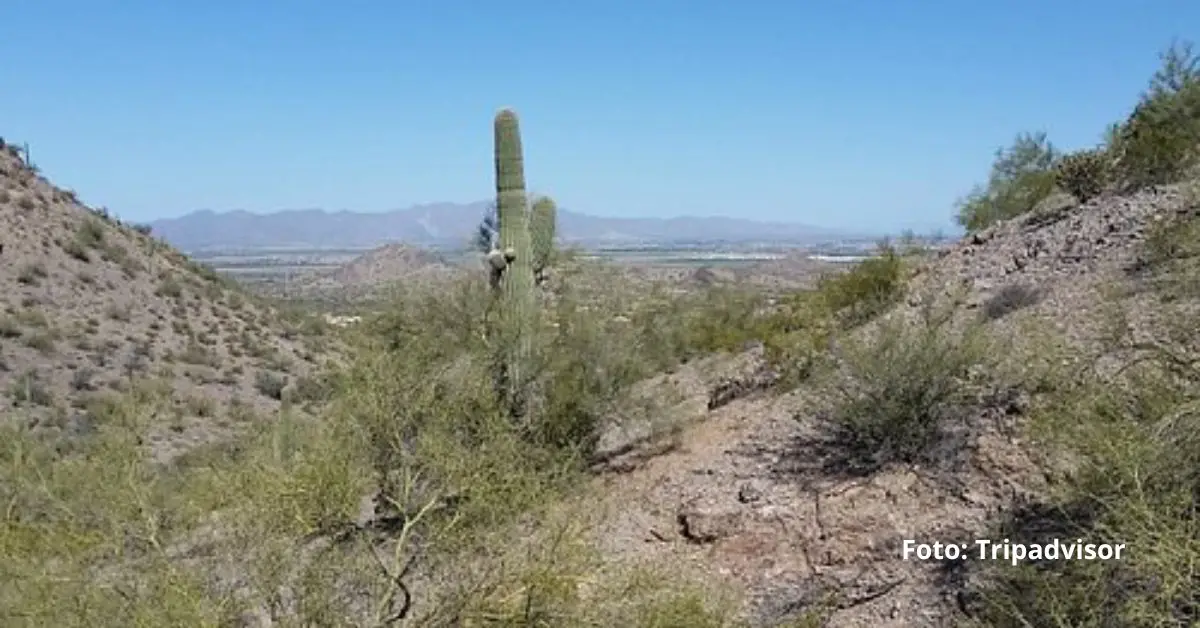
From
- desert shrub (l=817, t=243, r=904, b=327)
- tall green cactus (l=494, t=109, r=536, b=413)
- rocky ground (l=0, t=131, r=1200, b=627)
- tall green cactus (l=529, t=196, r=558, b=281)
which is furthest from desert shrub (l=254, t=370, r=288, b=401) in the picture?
tall green cactus (l=494, t=109, r=536, b=413)

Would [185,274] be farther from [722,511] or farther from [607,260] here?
[722,511]

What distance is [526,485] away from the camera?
8.54 m

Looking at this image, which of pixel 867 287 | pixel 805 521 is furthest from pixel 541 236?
pixel 805 521

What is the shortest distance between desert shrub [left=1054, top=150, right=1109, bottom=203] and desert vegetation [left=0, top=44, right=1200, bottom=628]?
7 centimetres

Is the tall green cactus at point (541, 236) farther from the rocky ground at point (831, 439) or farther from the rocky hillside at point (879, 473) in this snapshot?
the rocky hillside at point (879, 473)

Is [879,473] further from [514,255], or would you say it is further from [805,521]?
[514,255]

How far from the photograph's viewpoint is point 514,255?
13195 millimetres

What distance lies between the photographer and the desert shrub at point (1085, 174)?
1719 centimetres

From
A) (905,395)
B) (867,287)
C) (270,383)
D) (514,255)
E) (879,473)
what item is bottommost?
(270,383)

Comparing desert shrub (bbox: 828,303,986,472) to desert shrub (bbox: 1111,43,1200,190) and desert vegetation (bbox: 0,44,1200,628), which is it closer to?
desert vegetation (bbox: 0,44,1200,628)

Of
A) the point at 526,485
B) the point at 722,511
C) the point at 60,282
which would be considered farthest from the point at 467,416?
the point at 60,282

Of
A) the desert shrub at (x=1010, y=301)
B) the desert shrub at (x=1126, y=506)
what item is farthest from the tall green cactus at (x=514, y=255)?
the desert shrub at (x=1126, y=506)

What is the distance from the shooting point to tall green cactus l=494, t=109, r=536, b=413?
13062 millimetres

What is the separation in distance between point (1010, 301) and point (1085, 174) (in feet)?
15.6
